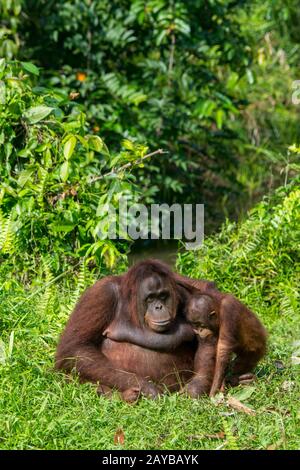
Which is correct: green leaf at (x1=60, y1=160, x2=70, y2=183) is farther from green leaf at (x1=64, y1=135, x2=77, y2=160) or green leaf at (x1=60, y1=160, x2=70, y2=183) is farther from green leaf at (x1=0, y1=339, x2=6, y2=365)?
green leaf at (x1=0, y1=339, x2=6, y2=365)

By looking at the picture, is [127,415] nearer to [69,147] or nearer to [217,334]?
[217,334]

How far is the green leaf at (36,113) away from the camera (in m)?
6.23

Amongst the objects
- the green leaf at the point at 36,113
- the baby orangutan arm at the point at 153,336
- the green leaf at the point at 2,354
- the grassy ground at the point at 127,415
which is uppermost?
the green leaf at the point at 36,113

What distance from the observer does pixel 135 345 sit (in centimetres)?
476

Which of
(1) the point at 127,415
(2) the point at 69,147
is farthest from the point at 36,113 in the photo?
(1) the point at 127,415

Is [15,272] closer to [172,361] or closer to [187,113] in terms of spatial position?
[172,361]

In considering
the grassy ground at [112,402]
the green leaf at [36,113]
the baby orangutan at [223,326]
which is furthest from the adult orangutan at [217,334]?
the green leaf at [36,113]

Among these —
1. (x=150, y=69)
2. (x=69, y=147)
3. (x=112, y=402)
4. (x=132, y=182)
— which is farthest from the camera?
(x=150, y=69)

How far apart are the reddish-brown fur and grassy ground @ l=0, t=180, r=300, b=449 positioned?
0.11 meters

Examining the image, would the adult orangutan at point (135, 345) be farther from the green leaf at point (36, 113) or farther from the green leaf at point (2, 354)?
the green leaf at point (36, 113)

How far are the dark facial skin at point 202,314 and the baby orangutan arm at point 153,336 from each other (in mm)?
63

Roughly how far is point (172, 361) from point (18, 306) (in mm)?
1069

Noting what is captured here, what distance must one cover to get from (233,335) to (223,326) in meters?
0.06

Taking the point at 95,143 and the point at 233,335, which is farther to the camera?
the point at 95,143
